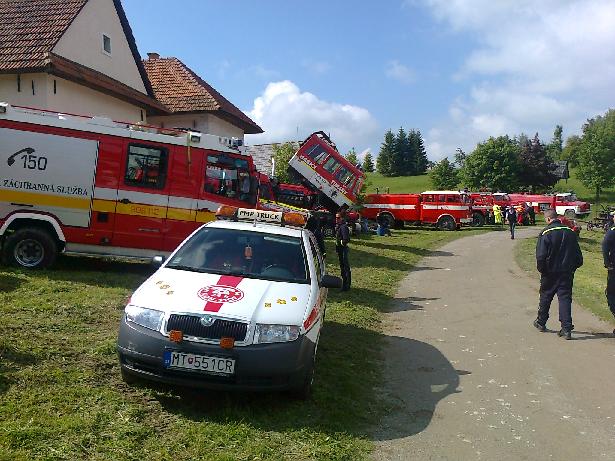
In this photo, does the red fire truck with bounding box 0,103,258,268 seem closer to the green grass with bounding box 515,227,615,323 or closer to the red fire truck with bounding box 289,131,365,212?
the green grass with bounding box 515,227,615,323

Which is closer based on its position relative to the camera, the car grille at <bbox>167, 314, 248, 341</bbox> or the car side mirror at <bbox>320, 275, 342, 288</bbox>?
the car grille at <bbox>167, 314, 248, 341</bbox>

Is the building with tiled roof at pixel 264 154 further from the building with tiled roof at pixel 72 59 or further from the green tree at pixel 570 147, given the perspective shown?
the green tree at pixel 570 147

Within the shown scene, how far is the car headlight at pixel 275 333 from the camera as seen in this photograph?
4938 millimetres

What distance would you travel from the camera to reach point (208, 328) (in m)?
4.89

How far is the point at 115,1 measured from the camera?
2155 cm

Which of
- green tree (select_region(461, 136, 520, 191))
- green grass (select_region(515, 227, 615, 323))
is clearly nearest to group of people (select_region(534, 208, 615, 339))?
green grass (select_region(515, 227, 615, 323))

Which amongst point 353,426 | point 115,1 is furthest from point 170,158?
point 115,1

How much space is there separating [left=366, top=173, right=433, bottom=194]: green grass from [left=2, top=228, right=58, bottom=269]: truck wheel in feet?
218

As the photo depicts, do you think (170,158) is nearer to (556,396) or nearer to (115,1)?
(556,396)

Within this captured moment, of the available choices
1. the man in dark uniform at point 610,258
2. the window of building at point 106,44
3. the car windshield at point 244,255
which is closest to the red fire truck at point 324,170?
the window of building at point 106,44

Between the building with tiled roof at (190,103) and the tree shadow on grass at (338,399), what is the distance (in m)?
19.0

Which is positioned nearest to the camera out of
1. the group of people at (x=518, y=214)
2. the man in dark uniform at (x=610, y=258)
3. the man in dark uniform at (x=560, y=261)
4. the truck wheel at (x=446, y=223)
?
the man in dark uniform at (x=560, y=261)

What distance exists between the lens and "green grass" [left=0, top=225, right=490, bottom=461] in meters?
4.16

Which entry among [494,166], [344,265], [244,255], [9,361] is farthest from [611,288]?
[494,166]
